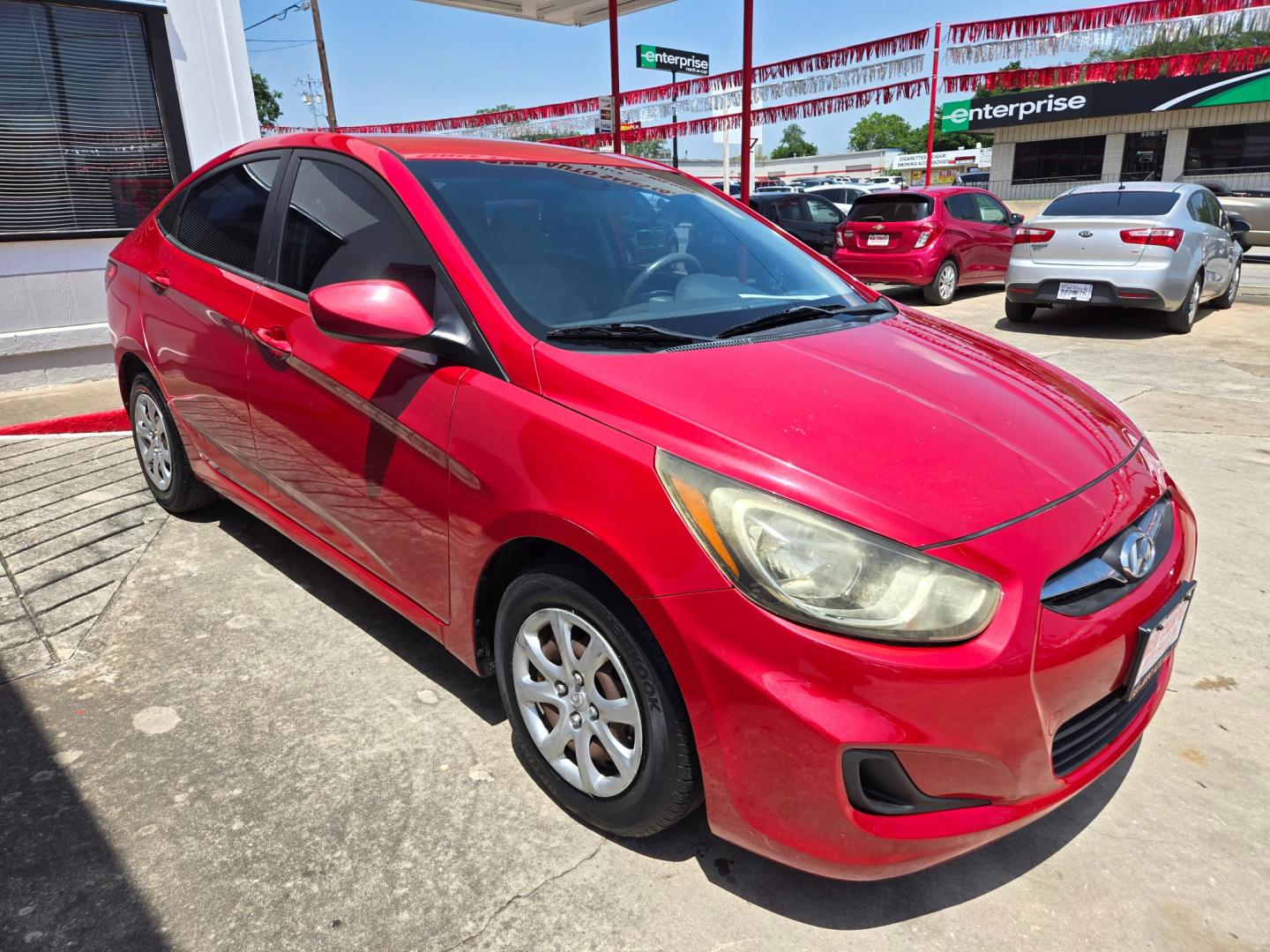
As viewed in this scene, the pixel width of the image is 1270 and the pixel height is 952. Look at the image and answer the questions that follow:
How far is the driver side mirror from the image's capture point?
7.20 ft

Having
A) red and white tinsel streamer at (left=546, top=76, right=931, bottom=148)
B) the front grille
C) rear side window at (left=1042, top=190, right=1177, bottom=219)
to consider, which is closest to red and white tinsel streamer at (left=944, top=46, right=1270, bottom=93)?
red and white tinsel streamer at (left=546, top=76, right=931, bottom=148)

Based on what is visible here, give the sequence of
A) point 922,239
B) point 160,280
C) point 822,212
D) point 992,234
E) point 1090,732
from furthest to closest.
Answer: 1. point 822,212
2. point 992,234
3. point 922,239
4. point 160,280
5. point 1090,732

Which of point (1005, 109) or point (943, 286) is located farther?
point (1005, 109)

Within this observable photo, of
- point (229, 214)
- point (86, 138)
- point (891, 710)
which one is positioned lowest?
point (891, 710)

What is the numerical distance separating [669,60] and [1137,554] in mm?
21506

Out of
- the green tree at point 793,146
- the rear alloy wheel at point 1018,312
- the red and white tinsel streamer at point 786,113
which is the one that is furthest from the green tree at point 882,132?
the rear alloy wheel at point 1018,312

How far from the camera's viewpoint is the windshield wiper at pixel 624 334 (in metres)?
2.19

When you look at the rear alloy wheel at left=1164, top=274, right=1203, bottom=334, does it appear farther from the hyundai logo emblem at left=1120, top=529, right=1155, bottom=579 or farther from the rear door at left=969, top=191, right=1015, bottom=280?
the hyundai logo emblem at left=1120, top=529, right=1155, bottom=579

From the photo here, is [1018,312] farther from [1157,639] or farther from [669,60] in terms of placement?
[669,60]

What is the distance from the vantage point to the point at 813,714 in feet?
5.29

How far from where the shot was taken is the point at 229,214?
331cm

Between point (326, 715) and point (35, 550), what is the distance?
2.07m

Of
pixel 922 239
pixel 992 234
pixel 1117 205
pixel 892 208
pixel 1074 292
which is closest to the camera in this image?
pixel 1074 292

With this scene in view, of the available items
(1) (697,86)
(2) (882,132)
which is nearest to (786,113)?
(1) (697,86)
